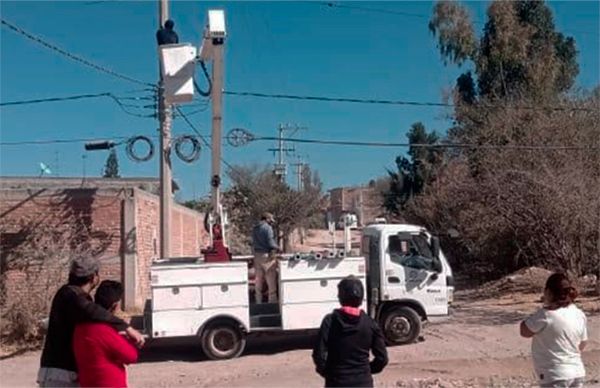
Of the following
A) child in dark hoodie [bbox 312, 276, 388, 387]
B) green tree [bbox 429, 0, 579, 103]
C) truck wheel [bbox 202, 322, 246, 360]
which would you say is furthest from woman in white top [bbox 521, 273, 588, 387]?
green tree [bbox 429, 0, 579, 103]

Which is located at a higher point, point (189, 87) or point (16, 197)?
point (189, 87)

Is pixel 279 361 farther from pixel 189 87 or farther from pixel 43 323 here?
pixel 189 87

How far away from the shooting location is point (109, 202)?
1798 centimetres

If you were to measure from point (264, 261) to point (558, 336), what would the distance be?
899 cm

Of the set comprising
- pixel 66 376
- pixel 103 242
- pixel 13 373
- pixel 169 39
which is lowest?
pixel 13 373

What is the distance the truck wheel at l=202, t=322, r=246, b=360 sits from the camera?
13.5 m

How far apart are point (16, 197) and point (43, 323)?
380cm

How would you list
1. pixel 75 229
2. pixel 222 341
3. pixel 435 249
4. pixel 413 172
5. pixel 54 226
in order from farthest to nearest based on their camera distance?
pixel 413 172 < pixel 75 229 < pixel 54 226 < pixel 435 249 < pixel 222 341

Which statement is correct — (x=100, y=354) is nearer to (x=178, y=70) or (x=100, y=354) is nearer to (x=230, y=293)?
(x=230, y=293)

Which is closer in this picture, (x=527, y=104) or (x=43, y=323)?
(x=43, y=323)

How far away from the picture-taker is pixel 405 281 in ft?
47.0

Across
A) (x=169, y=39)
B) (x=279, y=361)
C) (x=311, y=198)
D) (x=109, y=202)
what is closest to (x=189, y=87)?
(x=169, y=39)

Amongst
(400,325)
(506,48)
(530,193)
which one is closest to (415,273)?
(400,325)

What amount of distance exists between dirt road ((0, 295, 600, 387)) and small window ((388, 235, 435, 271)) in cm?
148
